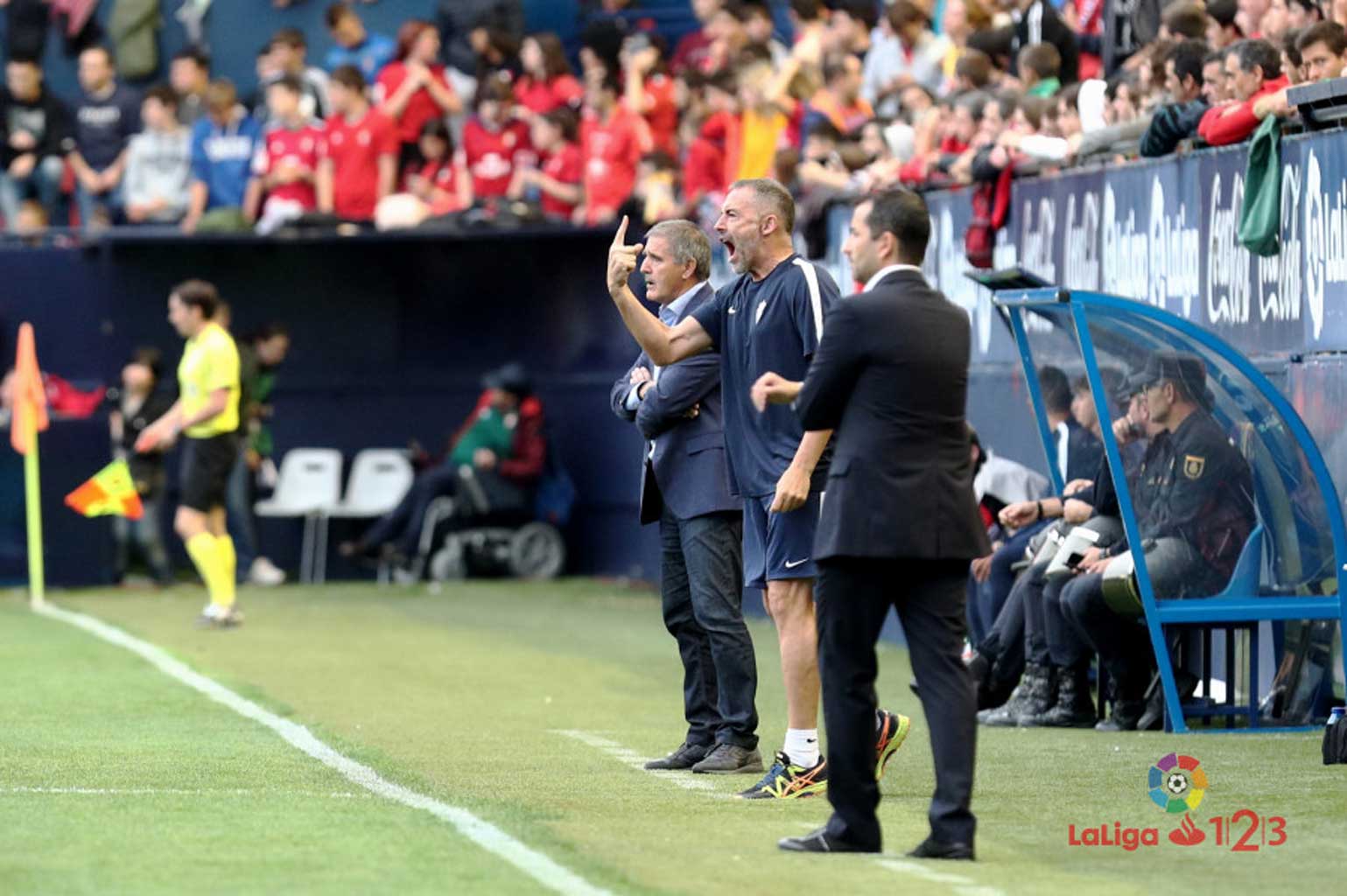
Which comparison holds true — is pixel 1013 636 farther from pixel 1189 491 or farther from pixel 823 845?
pixel 823 845

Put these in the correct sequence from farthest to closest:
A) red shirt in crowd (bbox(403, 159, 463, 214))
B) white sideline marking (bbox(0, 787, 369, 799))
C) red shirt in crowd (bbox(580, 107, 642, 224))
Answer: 1. red shirt in crowd (bbox(403, 159, 463, 214))
2. red shirt in crowd (bbox(580, 107, 642, 224))
3. white sideline marking (bbox(0, 787, 369, 799))

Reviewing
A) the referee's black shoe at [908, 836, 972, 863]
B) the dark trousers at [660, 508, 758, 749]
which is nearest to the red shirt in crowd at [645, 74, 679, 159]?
the dark trousers at [660, 508, 758, 749]

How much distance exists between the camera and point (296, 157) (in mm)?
22938

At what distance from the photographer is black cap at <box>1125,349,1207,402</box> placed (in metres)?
11.6

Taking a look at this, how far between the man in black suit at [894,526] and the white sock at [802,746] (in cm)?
146

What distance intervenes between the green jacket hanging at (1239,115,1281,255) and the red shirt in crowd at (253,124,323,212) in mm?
12422

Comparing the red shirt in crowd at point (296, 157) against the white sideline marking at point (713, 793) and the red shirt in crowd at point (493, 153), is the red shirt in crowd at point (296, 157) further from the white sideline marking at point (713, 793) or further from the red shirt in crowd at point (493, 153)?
the white sideline marking at point (713, 793)

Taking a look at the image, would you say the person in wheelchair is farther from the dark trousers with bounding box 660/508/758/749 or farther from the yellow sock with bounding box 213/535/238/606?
the dark trousers with bounding box 660/508/758/749

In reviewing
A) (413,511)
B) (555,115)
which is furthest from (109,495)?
(555,115)

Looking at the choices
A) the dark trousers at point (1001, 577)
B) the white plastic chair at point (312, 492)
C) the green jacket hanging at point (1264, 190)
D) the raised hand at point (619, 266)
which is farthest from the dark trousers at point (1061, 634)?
the white plastic chair at point (312, 492)

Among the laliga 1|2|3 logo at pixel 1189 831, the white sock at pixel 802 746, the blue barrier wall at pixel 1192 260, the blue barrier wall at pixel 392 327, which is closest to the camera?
the laliga 1|2|3 logo at pixel 1189 831

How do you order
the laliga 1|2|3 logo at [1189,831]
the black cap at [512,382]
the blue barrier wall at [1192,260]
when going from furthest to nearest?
the black cap at [512,382]
the blue barrier wall at [1192,260]
the laliga 1|2|3 logo at [1189,831]

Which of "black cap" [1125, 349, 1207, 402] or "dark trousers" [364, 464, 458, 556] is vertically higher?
"black cap" [1125, 349, 1207, 402]

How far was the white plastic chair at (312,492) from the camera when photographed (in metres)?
23.3
